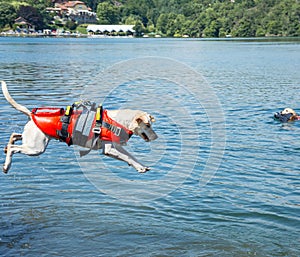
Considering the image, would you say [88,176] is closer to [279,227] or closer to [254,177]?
[254,177]

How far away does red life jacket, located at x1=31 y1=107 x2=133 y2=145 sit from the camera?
1020 cm

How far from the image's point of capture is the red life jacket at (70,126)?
10.2 meters

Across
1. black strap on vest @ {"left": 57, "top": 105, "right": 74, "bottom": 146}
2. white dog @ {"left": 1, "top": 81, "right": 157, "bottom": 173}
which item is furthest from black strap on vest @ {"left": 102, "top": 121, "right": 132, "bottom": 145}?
black strap on vest @ {"left": 57, "top": 105, "right": 74, "bottom": 146}

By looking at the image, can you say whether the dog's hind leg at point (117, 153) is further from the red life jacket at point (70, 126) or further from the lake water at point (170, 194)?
the lake water at point (170, 194)

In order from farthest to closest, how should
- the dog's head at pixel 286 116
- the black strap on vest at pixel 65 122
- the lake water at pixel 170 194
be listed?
the dog's head at pixel 286 116, the lake water at pixel 170 194, the black strap on vest at pixel 65 122

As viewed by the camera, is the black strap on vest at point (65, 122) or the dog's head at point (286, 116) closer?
the black strap on vest at point (65, 122)

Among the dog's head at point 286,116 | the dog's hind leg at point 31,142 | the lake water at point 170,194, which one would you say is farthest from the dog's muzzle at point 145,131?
the dog's head at point 286,116

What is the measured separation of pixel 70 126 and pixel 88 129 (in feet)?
1.41

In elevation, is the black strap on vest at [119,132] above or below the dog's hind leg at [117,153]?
above

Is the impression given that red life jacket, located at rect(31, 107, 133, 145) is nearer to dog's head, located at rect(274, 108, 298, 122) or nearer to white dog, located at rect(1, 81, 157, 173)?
white dog, located at rect(1, 81, 157, 173)

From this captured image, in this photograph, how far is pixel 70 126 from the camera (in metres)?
10.7

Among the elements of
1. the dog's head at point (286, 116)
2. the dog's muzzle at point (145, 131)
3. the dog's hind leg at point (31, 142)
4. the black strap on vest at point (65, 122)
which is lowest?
the dog's head at point (286, 116)

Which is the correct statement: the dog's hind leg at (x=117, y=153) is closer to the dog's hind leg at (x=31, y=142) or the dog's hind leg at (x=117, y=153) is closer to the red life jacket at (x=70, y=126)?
the red life jacket at (x=70, y=126)

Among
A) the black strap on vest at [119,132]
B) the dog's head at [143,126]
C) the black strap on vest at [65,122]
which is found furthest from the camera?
the black strap on vest at [65,122]
